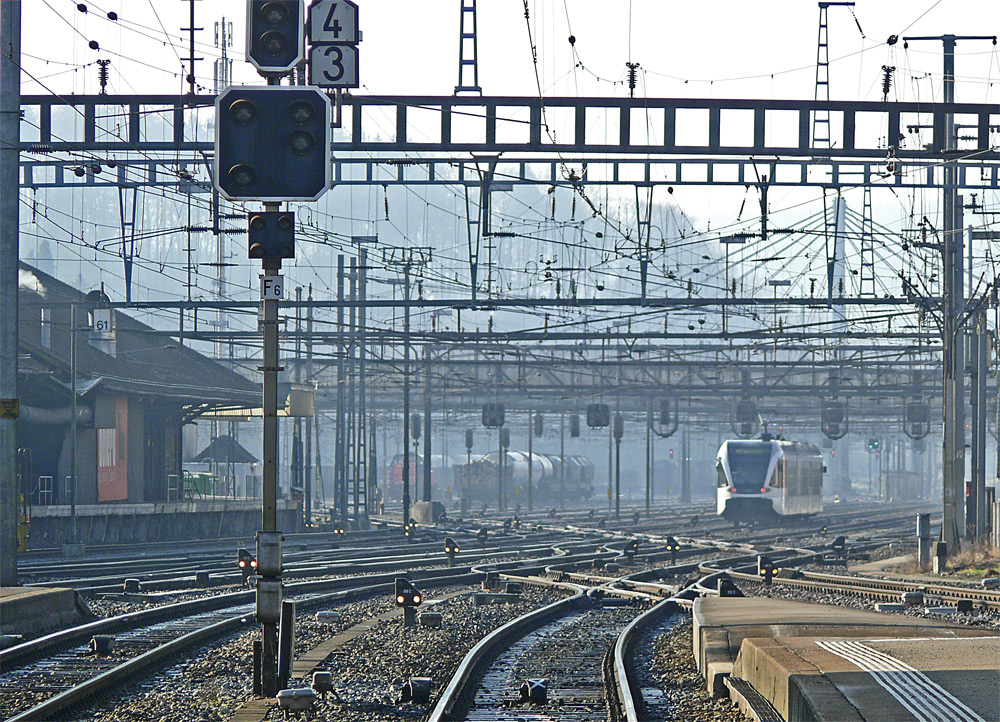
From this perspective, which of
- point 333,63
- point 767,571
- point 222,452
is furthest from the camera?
point 222,452

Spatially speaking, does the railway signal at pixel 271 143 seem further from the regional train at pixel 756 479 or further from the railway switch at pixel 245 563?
the regional train at pixel 756 479

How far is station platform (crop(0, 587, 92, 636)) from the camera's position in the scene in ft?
49.1

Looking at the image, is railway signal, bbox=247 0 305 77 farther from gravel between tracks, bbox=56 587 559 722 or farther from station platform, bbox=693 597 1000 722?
station platform, bbox=693 597 1000 722

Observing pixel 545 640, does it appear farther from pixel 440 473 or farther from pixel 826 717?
pixel 440 473

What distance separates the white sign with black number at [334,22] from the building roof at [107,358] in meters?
18.2

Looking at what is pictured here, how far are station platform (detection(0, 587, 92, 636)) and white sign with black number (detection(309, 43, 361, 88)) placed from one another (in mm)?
7097

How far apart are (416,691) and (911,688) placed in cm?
440

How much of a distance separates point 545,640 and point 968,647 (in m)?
6.86

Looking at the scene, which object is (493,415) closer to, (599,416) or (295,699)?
(599,416)

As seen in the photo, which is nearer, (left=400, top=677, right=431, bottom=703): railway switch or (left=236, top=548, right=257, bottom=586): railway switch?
(left=400, top=677, right=431, bottom=703): railway switch

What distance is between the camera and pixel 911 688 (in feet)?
28.3

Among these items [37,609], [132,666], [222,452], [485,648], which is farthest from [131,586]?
[222,452]

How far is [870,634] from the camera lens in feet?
42.2

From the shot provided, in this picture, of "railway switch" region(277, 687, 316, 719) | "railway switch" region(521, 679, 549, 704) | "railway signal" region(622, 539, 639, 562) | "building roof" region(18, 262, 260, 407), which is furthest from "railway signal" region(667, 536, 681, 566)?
"railway switch" region(277, 687, 316, 719)
